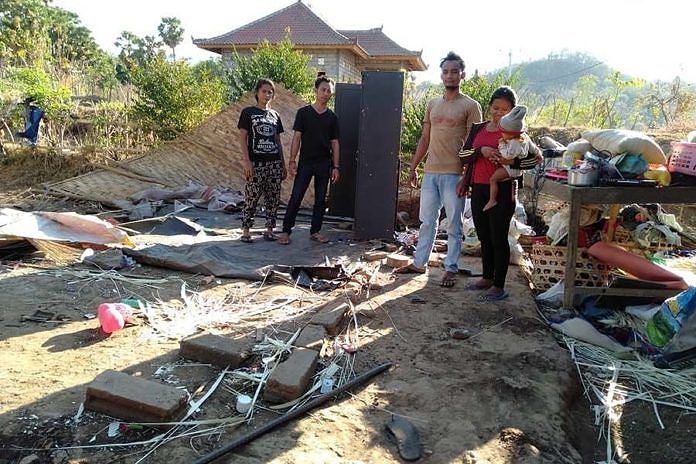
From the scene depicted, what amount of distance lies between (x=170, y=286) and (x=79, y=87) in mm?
13770

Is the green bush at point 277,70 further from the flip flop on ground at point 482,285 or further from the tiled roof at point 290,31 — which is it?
the tiled roof at point 290,31

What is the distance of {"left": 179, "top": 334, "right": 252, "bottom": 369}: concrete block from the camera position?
2.63 metres

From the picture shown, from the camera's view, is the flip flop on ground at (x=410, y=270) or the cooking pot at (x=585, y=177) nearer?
the cooking pot at (x=585, y=177)

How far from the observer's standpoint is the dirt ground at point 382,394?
201 cm

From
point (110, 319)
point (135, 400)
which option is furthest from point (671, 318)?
point (110, 319)

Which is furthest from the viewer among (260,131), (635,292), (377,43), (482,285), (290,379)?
(377,43)

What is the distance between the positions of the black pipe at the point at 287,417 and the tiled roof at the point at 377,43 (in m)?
22.0

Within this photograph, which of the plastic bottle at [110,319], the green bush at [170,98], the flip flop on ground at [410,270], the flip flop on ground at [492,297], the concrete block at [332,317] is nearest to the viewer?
the plastic bottle at [110,319]

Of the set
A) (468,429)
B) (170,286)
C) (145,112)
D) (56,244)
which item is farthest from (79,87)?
(468,429)

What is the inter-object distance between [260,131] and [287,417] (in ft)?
11.5

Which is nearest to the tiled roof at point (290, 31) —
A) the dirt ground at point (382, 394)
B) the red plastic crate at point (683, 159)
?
the red plastic crate at point (683, 159)

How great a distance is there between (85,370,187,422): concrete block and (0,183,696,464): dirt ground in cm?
7

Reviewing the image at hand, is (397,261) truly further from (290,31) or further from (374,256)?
(290,31)

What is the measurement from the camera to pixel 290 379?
236 cm
